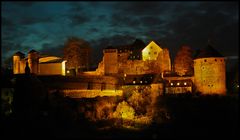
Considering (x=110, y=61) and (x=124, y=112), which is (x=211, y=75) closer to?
(x=124, y=112)

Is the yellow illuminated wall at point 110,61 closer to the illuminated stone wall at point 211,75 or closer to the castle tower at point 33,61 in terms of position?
the castle tower at point 33,61

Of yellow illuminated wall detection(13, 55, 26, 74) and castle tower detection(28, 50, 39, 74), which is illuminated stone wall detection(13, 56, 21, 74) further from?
castle tower detection(28, 50, 39, 74)

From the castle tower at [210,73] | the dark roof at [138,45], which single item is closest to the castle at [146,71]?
the castle tower at [210,73]

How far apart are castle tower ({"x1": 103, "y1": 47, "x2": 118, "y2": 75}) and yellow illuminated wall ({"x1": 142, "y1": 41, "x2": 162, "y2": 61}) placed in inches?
260

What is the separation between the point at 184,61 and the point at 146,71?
567 cm

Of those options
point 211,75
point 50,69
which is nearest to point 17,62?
point 50,69

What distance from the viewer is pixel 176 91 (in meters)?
57.3

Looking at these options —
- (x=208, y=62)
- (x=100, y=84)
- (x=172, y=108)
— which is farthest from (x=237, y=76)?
(x=100, y=84)

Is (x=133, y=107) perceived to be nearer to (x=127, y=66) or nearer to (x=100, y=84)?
(x=100, y=84)

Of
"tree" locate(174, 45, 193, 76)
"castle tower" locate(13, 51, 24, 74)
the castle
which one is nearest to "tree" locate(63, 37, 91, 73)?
the castle

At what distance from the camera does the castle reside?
5669cm

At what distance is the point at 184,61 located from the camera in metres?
66.2

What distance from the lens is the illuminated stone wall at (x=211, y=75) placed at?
56.1 metres

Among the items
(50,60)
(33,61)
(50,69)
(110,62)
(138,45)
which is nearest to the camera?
(33,61)
